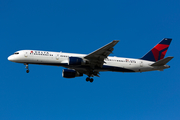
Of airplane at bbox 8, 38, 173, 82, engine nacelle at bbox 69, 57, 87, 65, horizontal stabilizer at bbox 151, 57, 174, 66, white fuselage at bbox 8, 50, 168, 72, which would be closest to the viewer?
engine nacelle at bbox 69, 57, 87, 65

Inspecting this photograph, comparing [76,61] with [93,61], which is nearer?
[76,61]

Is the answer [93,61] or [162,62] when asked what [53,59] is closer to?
[93,61]

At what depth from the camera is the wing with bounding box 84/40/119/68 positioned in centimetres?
3198

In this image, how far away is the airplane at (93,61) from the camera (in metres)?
34.0

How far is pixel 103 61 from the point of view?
34844mm

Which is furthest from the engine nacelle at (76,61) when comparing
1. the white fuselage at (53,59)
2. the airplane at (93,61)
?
the white fuselage at (53,59)

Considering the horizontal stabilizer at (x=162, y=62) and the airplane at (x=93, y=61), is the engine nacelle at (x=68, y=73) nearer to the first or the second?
the airplane at (x=93, y=61)

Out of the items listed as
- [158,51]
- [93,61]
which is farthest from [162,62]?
[93,61]

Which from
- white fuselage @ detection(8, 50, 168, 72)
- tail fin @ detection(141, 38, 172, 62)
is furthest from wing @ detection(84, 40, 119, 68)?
tail fin @ detection(141, 38, 172, 62)

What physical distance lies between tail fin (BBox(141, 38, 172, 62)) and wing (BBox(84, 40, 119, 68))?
8582mm

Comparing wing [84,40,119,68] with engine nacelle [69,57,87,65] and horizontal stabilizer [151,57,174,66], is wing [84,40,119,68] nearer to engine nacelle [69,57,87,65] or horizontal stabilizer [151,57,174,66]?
engine nacelle [69,57,87,65]

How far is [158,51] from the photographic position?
40375 mm

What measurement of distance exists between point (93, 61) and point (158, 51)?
12358mm

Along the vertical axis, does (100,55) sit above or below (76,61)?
above
